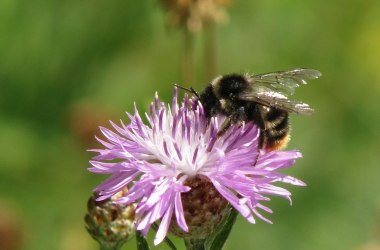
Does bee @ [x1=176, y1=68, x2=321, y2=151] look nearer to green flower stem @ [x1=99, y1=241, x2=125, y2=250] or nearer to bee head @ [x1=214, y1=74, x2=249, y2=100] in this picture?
bee head @ [x1=214, y1=74, x2=249, y2=100]

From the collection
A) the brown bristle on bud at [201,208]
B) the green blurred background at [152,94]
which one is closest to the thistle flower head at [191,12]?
the green blurred background at [152,94]

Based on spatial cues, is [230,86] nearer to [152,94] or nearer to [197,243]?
[197,243]

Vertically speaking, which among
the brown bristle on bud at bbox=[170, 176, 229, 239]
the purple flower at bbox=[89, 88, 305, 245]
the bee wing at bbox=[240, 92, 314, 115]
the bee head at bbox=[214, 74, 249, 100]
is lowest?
the brown bristle on bud at bbox=[170, 176, 229, 239]

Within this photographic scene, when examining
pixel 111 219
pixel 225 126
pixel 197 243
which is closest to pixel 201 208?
pixel 197 243

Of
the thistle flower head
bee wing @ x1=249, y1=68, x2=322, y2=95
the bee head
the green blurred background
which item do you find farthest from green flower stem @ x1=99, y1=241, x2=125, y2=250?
the thistle flower head

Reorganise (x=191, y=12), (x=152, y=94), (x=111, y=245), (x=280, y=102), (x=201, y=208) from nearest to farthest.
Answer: (x=201, y=208)
(x=280, y=102)
(x=111, y=245)
(x=191, y=12)
(x=152, y=94)

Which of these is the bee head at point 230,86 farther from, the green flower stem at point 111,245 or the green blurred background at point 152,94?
the green blurred background at point 152,94

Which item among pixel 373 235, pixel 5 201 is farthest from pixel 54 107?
pixel 373 235
